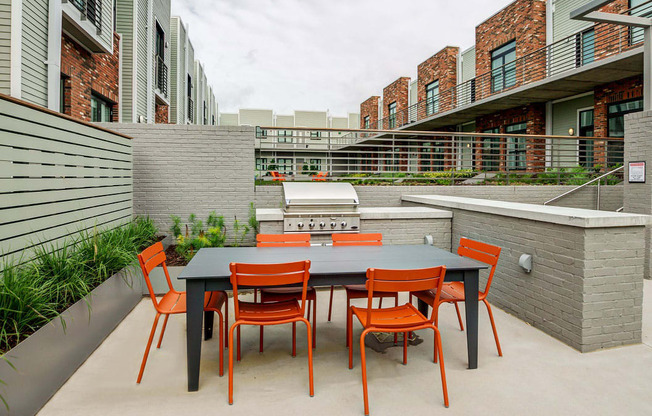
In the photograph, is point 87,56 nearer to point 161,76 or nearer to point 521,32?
point 161,76

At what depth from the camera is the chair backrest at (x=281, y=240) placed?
12.9ft

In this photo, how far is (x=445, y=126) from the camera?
1744 centimetres

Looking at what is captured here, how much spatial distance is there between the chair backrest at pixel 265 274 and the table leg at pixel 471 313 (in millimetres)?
1321

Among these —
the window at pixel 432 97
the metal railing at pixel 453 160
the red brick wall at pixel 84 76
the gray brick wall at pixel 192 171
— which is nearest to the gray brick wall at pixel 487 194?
the metal railing at pixel 453 160

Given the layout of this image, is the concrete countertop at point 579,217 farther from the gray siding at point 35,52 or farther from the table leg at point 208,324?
the gray siding at point 35,52

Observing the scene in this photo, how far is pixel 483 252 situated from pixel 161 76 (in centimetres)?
1440

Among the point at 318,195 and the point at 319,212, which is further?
the point at 318,195

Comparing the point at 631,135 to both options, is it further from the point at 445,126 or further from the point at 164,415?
the point at 445,126

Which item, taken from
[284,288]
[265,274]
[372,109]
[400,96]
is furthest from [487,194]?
[372,109]

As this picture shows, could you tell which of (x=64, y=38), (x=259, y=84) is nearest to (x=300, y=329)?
(x=64, y=38)

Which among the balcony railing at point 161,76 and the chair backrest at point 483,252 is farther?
the balcony railing at point 161,76

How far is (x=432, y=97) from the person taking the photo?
18750 millimetres

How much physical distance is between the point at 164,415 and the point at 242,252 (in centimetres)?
149

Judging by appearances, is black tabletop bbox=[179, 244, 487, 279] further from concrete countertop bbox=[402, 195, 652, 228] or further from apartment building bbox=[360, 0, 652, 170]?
apartment building bbox=[360, 0, 652, 170]
